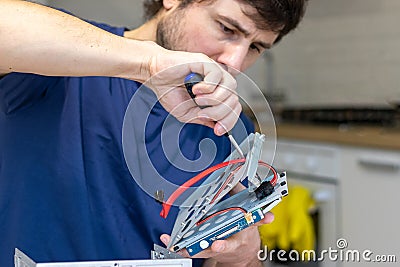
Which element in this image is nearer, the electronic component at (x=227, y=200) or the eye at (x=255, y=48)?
the electronic component at (x=227, y=200)

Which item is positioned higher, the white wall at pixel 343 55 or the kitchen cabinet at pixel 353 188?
the white wall at pixel 343 55

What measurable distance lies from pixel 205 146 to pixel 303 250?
56.6 inches

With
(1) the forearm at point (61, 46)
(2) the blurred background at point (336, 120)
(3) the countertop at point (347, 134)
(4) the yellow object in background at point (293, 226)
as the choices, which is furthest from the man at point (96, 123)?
(4) the yellow object in background at point (293, 226)

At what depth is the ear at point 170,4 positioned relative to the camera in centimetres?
104

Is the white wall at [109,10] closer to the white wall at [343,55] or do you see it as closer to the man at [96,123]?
the white wall at [343,55]

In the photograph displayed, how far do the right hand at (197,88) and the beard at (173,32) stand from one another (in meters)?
0.32

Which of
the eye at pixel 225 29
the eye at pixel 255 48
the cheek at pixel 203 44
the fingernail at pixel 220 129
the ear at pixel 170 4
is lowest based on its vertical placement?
the fingernail at pixel 220 129

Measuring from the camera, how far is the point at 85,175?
89 centimetres

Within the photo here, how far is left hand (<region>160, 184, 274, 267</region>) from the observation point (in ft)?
2.21

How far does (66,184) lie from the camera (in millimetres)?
881

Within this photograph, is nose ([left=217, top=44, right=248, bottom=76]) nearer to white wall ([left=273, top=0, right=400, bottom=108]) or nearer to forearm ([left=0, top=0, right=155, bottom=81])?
forearm ([left=0, top=0, right=155, bottom=81])

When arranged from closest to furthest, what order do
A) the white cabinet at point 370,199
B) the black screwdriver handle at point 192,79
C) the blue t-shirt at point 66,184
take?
the black screwdriver handle at point 192,79, the blue t-shirt at point 66,184, the white cabinet at point 370,199

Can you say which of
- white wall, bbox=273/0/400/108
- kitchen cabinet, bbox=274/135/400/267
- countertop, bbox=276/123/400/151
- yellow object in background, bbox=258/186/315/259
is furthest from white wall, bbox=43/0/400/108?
yellow object in background, bbox=258/186/315/259

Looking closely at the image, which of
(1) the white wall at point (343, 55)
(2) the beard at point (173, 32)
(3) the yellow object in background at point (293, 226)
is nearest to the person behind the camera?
(2) the beard at point (173, 32)
